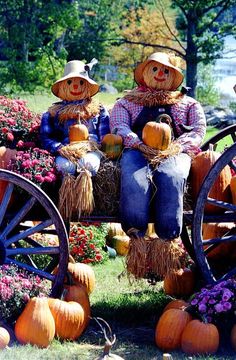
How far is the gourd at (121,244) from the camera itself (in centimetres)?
776

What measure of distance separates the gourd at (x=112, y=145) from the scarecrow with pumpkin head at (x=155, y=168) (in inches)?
1.9

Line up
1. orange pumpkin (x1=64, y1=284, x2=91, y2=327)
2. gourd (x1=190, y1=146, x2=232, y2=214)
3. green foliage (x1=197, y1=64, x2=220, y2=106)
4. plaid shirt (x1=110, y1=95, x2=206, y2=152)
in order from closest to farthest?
1. orange pumpkin (x1=64, y1=284, x2=91, y2=327)
2. gourd (x1=190, y1=146, x2=232, y2=214)
3. plaid shirt (x1=110, y1=95, x2=206, y2=152)
4. green foliage (x1=197, y1=64, x2=220, y2=106)

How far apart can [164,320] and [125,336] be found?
0.42m

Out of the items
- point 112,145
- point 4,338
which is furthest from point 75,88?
point 4,338

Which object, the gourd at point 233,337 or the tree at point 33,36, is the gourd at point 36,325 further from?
the tree at point 33,36

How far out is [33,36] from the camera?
17.5 meters

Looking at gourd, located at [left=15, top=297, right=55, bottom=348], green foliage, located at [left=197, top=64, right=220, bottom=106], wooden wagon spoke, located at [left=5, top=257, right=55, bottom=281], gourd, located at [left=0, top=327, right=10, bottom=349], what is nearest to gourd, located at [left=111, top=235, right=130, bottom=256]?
wooden wagon spoke, located at [left=5, top=257, right=55, bottom=281]

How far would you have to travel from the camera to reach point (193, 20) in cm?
1817

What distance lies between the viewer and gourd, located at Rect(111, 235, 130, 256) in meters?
7.76

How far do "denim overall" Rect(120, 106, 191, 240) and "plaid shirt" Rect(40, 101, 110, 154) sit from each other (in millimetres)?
615

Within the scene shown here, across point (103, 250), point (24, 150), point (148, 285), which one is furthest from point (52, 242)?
point (24, 150)

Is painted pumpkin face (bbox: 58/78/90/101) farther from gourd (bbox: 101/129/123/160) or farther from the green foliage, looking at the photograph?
the green foliage

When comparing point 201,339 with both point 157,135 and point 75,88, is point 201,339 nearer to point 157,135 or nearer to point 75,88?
point 157,135

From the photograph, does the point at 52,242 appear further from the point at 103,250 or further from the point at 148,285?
the point at 148,285
